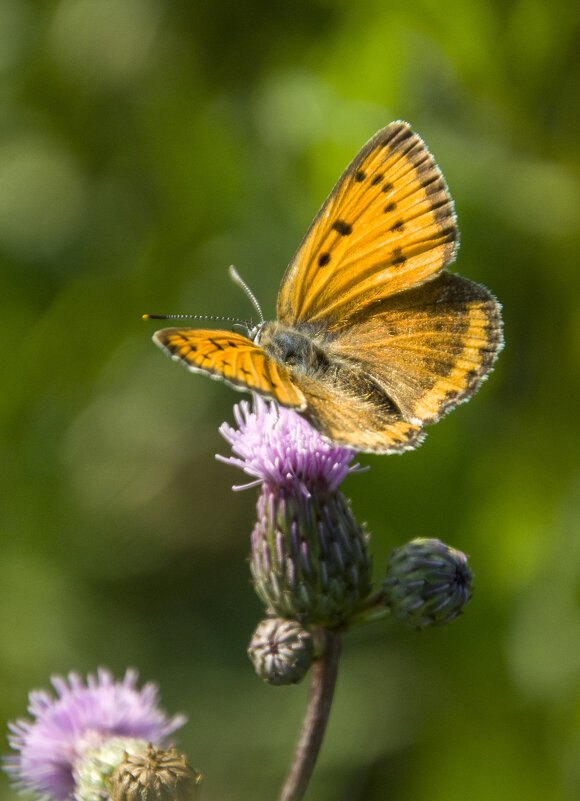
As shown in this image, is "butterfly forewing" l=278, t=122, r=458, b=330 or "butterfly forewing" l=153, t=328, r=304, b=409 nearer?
"butterfly forewing" l=153, t=328, r=304, b=409

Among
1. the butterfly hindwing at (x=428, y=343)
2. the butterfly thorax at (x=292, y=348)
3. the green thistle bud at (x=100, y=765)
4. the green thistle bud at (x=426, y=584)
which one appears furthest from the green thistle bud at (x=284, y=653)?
the butterfly thorax at (x=292, y=348)

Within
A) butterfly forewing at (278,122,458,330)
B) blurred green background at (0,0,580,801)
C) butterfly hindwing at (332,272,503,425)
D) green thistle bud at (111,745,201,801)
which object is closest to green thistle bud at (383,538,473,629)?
butterfly hindwing at (332,272,503,425)

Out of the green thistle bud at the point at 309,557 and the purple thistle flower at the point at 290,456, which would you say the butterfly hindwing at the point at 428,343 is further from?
the green thistle bud at the point at 309,557

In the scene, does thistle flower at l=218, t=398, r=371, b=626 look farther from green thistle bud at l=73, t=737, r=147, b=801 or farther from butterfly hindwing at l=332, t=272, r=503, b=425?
green thistle bud at l=73, t=737, r=147, b=801

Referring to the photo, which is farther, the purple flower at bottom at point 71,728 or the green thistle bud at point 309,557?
the purple flower at bottom at point 71,728

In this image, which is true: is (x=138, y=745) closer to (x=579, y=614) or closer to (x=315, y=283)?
(x=315, y=283)
